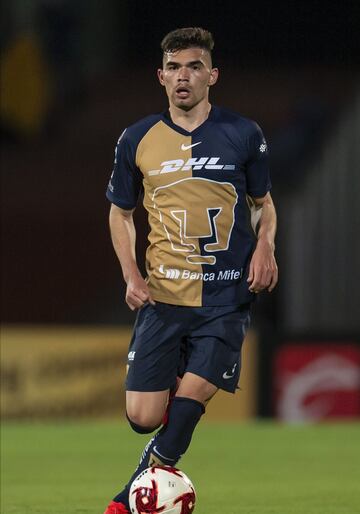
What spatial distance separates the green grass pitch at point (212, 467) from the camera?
7.77 metres

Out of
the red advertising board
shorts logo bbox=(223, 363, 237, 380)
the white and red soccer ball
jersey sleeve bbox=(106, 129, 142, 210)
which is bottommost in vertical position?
the red advertising board

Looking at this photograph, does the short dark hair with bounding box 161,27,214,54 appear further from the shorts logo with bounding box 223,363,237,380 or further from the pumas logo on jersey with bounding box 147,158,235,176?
the shorts logo with bounding box 223,363,237,380

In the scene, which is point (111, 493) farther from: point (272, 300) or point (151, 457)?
point (272, 300)

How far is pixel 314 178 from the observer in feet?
53.0

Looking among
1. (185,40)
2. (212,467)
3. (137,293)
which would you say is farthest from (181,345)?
(212,467)

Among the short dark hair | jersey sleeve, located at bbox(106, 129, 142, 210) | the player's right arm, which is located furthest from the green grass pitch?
the short dark hair

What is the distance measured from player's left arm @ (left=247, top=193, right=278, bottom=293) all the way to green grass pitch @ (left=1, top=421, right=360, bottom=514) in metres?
1.53

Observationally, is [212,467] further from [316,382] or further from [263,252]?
[316,382]

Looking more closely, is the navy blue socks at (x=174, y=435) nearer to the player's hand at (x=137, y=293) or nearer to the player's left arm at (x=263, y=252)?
the player's hand at (x=137, y=293)

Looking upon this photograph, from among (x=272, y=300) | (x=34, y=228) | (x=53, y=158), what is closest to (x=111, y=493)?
(x=272, y=300)

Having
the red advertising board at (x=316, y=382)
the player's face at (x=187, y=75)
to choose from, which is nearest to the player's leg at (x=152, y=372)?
the player's face at (x=187, y=75)

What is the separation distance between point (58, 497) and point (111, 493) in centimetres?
35

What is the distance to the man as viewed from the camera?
20.6ft

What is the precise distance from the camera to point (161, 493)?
6082mm
